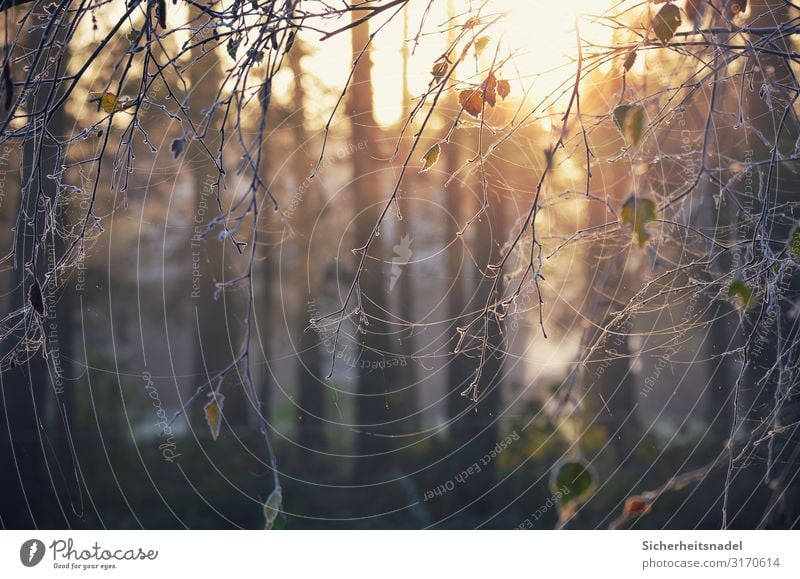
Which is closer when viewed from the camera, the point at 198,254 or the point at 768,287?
the point at 768,287

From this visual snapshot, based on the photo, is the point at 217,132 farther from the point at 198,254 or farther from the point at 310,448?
the point at 310,448

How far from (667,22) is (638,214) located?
0.35 metres

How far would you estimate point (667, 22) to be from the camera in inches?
37.2

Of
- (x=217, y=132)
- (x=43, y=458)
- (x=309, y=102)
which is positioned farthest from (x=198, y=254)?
(x=43, y=458)

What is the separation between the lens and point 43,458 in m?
2.20

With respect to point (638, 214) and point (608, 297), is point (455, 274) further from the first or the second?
point (638, 214)

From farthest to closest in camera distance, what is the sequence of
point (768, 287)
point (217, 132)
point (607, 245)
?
point (217, 132) → point (607, 245) → point (768, 287)

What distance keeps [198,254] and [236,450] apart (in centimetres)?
66

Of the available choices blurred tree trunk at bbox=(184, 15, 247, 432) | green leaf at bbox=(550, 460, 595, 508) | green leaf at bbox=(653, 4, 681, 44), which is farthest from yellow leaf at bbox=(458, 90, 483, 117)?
blurred tree trunk at bbox=(184, 15, 247, 432)

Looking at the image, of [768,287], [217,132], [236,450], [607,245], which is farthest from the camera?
[236,450]

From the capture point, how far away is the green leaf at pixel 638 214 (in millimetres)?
730

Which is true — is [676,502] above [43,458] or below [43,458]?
below

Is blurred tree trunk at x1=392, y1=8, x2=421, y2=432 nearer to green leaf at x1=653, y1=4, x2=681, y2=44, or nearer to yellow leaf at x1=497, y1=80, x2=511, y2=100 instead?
yellow leaf at x1=497, y1=80, x2=511, y2=100
